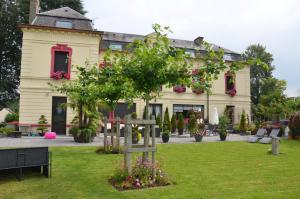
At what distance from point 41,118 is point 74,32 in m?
6.58

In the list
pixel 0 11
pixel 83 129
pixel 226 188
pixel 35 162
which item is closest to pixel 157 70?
pixel 226 188

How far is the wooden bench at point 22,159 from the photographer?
22.0 ft

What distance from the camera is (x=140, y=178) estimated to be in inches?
262

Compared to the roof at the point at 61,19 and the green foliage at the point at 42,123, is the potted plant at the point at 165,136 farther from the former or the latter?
the roof at the point at 61,19

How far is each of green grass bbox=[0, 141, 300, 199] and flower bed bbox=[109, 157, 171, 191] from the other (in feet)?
0.82

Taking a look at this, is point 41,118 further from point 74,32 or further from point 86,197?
point 86,197

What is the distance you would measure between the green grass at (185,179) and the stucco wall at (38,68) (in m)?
11.4

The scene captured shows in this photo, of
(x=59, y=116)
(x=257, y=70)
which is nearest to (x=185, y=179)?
(x=59, y=116)

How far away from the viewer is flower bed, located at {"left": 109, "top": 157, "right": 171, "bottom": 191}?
647 cm

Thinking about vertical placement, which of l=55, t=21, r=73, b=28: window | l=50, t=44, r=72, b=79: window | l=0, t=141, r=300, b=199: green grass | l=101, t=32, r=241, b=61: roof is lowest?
l=0, t=141, r=300, b=199: green grass

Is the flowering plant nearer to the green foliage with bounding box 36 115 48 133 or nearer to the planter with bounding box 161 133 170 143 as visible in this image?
the green foliage with bounding box 36 115 48 133

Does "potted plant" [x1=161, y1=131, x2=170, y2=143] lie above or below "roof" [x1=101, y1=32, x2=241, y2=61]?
below

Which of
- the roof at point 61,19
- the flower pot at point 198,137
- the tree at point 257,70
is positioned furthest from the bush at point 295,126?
the tree at point 257,70

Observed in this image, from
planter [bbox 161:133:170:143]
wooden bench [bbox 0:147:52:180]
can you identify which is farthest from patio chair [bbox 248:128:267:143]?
wooden bench [bbox 0:147:52:180]
